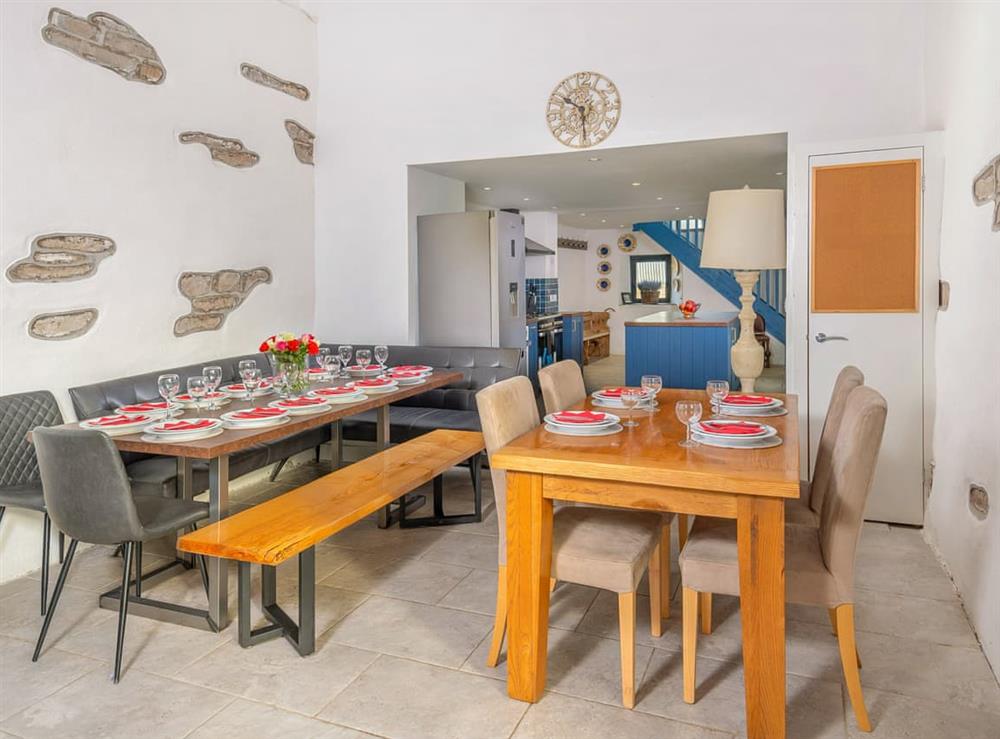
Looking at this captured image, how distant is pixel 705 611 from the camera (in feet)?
8.45

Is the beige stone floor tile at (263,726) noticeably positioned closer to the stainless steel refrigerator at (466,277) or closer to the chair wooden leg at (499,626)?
the chair wooden leg at (499,626)

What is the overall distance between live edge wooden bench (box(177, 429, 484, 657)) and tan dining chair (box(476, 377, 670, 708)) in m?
0.58

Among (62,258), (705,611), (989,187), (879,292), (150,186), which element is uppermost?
(150,186)

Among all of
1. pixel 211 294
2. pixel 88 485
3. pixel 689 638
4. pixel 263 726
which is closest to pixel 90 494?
pixel 88 485

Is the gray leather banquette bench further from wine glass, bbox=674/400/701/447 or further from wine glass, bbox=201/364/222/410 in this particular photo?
wine glass, bbox=674/400/701/447

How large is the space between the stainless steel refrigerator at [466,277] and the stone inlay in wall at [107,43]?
2.17 metres

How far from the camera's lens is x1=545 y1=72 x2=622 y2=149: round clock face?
15.5 feet

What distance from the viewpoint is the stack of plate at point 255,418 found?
286 cm

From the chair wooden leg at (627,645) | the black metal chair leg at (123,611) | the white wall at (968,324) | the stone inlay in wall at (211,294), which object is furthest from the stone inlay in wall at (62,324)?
the white wall at (968,324)

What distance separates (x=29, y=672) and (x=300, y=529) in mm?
1039

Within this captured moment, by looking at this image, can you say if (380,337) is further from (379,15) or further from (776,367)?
(776,367)

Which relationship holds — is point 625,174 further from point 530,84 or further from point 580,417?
point 580,417

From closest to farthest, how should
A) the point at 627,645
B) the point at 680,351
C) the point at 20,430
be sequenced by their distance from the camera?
the point at 627,645, the point at 20,430, the point at 680,351

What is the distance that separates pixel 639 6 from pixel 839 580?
3.85 meters
